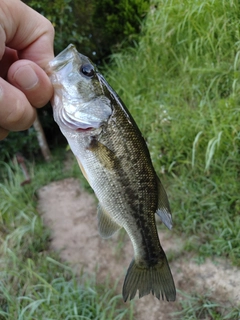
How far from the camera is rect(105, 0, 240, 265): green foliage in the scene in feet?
9.62

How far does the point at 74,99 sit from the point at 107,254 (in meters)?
2.14

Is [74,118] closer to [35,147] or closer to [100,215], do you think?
[100,215]

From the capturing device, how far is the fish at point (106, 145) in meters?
1.47

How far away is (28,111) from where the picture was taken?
54.9 inches

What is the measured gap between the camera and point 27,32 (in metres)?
1.54

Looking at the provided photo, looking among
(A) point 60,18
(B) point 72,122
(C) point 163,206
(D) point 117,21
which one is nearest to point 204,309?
(C) point 163,206

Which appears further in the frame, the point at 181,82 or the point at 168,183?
the point at 181,82

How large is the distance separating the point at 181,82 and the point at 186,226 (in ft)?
5.21

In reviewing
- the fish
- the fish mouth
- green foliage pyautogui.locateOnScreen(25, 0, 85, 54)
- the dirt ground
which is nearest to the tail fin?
the fish

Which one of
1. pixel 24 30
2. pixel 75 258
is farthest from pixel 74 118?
pixel 75 258

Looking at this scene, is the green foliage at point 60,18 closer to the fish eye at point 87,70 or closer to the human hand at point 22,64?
the human hand at point 22,64

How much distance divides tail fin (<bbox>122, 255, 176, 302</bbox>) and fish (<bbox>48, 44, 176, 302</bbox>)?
207 millimetres

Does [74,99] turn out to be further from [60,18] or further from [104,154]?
[60,18]

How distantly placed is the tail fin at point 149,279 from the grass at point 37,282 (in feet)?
3.12
